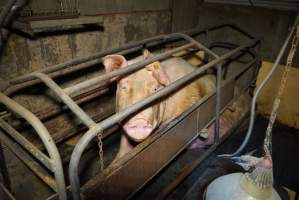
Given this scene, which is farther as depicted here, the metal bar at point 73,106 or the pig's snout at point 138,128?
the pig's snout at point 138,128

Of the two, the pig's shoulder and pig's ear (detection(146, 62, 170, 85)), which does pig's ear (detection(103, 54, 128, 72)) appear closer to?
pig's ear (detection(146, 62, 170, 85))

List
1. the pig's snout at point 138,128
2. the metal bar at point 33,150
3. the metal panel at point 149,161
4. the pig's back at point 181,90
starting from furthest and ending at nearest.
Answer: the pig's back at point 181,90 → the pig's snout at point 138,128 → the metal panel at point 149,161 → the metal bar at point 33,150

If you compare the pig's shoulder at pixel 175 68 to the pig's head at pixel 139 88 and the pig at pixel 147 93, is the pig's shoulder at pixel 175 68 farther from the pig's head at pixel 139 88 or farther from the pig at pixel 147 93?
the pig's head at pixel 139 88

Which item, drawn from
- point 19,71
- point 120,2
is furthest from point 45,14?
point 120,2

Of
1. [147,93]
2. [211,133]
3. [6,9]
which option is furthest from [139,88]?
[211,133]

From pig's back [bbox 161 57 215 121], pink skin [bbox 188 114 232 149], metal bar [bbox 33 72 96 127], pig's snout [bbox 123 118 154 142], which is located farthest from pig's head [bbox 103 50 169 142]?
pink skin [bbox 188 114 232 149]

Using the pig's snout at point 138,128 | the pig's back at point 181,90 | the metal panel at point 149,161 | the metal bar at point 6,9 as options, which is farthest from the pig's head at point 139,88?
the metal bar at point 6,9

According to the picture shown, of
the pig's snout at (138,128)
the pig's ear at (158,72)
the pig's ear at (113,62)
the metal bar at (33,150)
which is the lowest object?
the pig's snout at (138,128)

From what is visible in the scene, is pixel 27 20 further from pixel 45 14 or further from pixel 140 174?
pixel 140 174

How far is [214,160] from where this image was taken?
218 centimetres

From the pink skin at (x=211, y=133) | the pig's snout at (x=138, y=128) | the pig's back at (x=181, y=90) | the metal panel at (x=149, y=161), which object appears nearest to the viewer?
the metal panel at (x=149, y=161)

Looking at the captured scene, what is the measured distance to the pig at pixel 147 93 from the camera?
2.04 metres

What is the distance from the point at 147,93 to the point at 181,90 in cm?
91

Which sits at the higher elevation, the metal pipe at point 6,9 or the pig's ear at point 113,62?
the metal pipe at point 6,9
